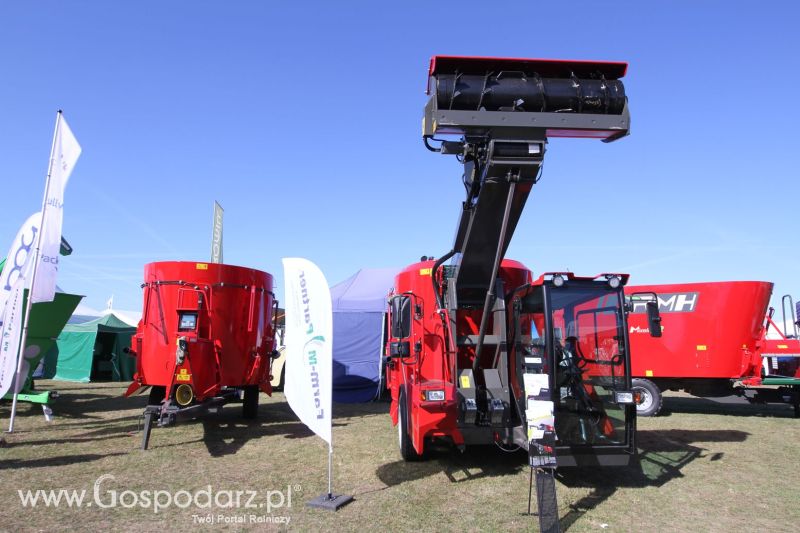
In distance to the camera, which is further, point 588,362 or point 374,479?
point 374,479

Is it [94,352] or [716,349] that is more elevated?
[716,349]

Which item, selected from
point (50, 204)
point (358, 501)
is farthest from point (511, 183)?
point (50, 204)

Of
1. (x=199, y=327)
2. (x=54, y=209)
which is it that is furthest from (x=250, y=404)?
(x=54, y=209)

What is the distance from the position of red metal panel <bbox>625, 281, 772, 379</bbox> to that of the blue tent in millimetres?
6513

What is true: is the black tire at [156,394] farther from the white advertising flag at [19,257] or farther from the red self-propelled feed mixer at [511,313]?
the red self-propelled feed mixer at [511,313]

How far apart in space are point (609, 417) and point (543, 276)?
1.69 meters

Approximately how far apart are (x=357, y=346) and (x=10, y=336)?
8132 millimetres

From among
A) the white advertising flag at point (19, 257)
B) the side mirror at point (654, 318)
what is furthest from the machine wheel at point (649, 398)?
the white advertising flag at point (19, 257)

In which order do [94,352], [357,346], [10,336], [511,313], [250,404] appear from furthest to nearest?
[94,352] → [357,346] → [250,404] → [10,336] → [511,313]

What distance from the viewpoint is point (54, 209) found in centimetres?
856

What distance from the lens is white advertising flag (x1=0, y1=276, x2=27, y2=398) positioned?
7559 mm

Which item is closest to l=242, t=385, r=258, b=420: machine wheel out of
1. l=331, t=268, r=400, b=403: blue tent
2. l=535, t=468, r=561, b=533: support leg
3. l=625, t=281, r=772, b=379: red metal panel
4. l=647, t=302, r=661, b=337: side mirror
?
l=331, t=268, r=400, b=403: blue tent

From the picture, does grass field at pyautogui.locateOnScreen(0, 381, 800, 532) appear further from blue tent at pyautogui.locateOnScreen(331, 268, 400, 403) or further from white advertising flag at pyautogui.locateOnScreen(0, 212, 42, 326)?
blue tent at pyautogui.locateOnScreen(331, 268, 400, 403)

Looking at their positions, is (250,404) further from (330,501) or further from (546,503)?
(546,503)
